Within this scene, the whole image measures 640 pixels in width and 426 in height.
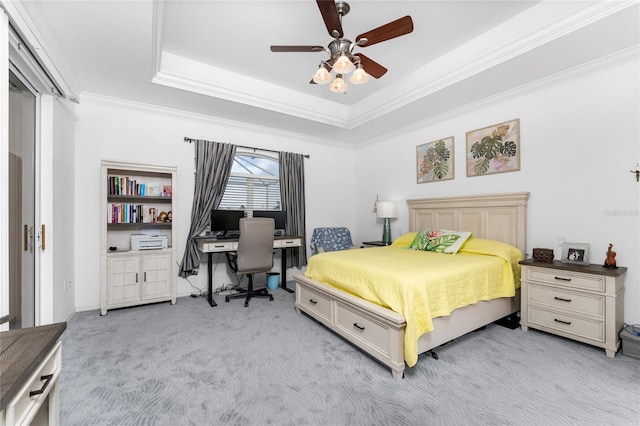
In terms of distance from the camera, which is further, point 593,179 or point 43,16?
point 593,179

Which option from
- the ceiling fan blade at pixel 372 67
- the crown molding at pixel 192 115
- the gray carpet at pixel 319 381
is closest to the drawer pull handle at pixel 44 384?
the gray carpet at pixel 319 381

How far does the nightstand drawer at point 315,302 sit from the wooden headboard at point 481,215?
2.15m

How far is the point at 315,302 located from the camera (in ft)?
9.90

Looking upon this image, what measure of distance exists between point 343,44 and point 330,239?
132 inches

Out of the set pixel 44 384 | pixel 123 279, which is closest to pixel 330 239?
pixel 123 279

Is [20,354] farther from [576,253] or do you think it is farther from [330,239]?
[330,239]

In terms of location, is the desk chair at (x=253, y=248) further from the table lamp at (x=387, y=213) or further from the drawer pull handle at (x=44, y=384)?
the drawer pull handle at (x=44, y=384)

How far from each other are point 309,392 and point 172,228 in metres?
2.76

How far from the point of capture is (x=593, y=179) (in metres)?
2.79

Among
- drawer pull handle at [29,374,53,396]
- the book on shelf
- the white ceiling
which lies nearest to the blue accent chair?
the white ceiling

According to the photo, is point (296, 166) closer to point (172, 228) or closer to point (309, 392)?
point (172, 228)

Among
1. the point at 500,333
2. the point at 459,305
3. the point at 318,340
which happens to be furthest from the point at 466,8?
the point at 318,340

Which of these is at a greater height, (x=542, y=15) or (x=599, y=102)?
(x=542, y=15)

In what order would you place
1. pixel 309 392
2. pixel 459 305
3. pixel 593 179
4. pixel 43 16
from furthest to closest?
Result: pixel 593 179 < pixel 459 305 < pixel 43 16 < pixel 309 392
